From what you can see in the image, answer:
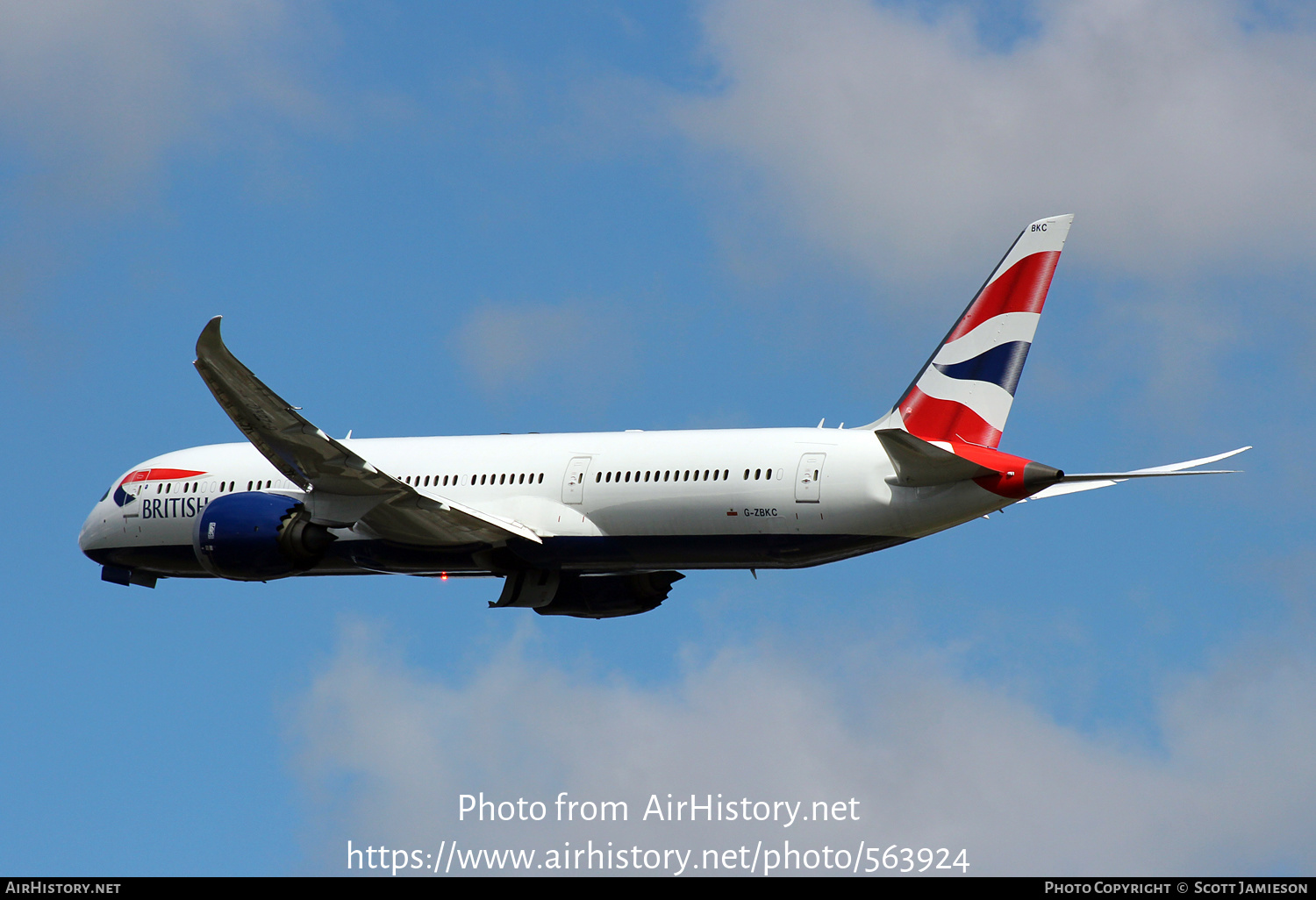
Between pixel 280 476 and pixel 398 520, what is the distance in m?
4.44

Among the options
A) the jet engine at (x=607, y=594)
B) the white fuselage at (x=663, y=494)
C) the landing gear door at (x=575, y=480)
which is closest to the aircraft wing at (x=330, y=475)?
the white fuselage at (x=663, y=494)

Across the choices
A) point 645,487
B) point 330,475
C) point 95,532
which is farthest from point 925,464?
point 95,532

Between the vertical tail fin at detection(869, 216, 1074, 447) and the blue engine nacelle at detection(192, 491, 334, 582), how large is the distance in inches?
446

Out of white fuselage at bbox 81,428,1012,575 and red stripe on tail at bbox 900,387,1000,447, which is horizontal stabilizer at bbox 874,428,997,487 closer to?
white fuselage at bbox 81,428,1012,575

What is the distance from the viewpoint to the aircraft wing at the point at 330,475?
3105 centimetres

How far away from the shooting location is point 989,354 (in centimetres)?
3216

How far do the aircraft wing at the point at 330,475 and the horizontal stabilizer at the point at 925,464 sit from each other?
24.0 feet

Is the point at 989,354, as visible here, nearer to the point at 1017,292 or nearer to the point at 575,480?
the point at 1017,292

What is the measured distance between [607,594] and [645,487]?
17.0ft

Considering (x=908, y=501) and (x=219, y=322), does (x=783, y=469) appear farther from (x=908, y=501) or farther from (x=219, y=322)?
(x=219, y=322)

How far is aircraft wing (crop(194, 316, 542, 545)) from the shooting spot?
3105 cm


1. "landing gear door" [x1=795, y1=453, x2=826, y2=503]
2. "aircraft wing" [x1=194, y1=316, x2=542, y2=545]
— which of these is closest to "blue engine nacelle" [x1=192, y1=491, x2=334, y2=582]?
"aircraft wing" [x1=194, y1=316, x2=542, y2=545]
